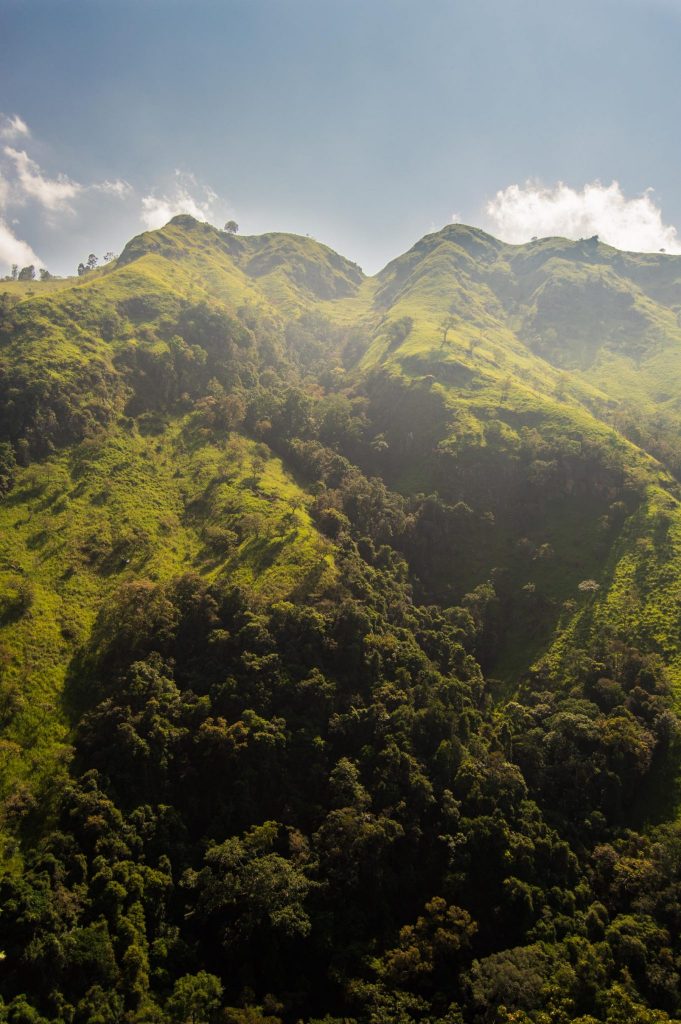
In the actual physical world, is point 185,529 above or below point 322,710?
above

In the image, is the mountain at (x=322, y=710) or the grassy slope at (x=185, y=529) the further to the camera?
the grassy slope at (x=185, y=529)

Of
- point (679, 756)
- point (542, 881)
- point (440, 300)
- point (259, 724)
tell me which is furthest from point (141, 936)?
point (440, 300)

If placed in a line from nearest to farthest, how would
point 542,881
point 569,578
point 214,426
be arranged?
point 542,881, point 569,578, point 214,426

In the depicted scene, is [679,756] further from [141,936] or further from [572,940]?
[141,936]

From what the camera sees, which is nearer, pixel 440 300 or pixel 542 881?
pixel 542 881

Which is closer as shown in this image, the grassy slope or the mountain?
the mountain

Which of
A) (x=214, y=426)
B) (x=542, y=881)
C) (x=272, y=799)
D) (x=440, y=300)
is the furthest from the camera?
(x=440, y=300)

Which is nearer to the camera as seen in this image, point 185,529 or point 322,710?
point 322,710

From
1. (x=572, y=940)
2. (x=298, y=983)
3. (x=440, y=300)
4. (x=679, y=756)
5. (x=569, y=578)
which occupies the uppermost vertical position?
(x=440, y=300)
